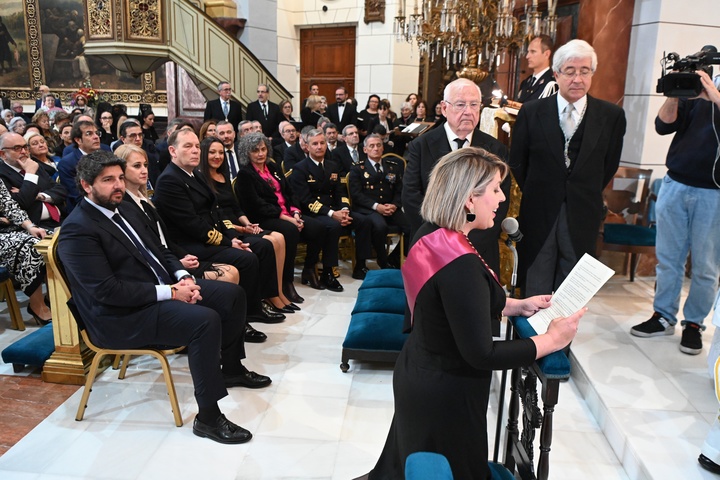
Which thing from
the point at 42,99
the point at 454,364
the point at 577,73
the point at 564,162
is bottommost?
the point at 454,364

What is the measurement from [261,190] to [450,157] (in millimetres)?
3444

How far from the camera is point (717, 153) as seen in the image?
10.8ft

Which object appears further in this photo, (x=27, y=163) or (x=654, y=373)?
(x=27, y=163)

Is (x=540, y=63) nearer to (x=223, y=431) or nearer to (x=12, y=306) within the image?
(x=223, y=431)

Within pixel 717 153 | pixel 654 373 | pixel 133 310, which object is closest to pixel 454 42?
pixel 717 153

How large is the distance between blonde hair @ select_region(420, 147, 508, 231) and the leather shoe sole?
6.59ft

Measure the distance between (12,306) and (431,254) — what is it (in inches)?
142

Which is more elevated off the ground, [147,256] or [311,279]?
[147,256]

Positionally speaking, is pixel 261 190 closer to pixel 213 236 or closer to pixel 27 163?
pixel 213 236

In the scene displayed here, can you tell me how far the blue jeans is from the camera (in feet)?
11.3

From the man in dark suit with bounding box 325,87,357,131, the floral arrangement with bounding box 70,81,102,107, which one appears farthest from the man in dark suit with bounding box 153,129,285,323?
the floral arrangement with bounding box 70,81,102,107

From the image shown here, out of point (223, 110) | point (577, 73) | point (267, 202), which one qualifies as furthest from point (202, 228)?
point (223, 110)

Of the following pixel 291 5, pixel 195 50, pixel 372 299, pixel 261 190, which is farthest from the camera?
pixel 291 5

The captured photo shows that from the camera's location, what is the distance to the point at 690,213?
138 inches
